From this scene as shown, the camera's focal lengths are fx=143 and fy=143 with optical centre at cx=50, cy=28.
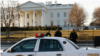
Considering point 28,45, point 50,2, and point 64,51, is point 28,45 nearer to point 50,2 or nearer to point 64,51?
point 64,51

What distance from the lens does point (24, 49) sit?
5.22 meters

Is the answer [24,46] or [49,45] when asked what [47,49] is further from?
[24,46]

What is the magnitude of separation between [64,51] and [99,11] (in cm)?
4615

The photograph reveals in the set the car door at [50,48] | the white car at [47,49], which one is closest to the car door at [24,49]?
the white car at [47,49]

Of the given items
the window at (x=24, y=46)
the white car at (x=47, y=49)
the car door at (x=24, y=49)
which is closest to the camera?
the white car at (x=47, y=49)

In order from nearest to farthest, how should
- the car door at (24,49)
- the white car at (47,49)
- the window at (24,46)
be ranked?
the white car at (47,49), the car door at (24,49), the window at (24,46)

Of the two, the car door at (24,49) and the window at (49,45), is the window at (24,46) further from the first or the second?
the window at (49,45)

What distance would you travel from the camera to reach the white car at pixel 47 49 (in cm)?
491

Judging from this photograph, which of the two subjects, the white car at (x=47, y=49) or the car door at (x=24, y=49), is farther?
the car door at (x=24, y=49)

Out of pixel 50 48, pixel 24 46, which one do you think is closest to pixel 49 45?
pixel 50 48

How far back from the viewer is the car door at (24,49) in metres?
5.02

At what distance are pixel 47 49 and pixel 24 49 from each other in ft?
2.80

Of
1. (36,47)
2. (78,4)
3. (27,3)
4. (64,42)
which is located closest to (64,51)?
(64,42)

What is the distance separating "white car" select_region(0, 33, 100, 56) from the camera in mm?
4914
